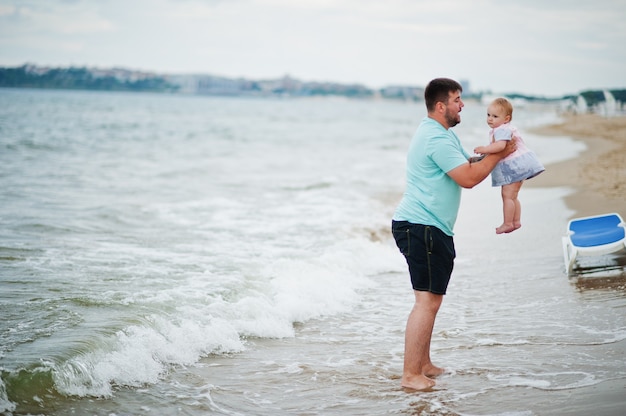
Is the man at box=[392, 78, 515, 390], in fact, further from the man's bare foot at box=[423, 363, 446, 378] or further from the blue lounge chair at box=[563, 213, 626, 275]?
the blue lounge chair at box=[563, 213, 626, 275]

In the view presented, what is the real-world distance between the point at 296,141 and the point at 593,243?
1350 inches

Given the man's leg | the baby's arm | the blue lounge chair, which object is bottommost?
the man's leg

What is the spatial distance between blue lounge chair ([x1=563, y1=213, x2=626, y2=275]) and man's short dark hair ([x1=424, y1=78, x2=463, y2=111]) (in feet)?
12.4

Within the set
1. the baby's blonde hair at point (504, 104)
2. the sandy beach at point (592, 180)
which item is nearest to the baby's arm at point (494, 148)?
the baby's blonde hair at point (504, 104)

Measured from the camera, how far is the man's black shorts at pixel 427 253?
4.61 meters

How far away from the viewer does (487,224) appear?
1188 cm

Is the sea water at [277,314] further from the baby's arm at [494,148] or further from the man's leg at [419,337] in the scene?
the baby's arm at [494,148]

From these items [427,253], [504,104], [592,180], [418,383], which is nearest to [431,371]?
[418,383]

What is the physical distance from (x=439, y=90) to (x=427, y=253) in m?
1.12

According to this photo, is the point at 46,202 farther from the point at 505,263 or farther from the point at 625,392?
the point at 625,392

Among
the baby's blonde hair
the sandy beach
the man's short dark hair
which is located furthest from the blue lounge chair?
the man's short dark hair

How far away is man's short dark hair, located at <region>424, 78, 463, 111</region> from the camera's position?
4.62 meters

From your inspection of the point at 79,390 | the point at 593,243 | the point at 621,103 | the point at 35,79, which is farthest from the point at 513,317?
the point at 35,79

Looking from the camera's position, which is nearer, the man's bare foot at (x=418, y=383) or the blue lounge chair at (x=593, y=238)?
the man's bare foot at (x=418, y=383)
